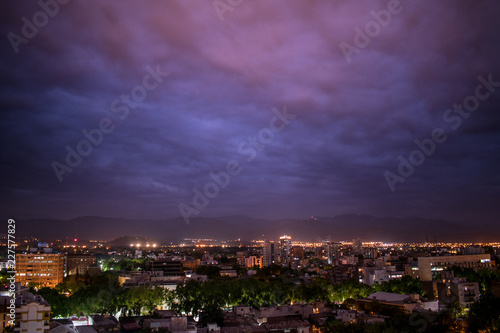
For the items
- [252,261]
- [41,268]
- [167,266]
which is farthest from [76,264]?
[252,261]

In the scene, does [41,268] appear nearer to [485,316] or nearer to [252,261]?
[252,261]

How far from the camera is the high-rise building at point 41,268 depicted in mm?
33075

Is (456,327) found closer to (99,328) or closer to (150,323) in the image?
(150,323)

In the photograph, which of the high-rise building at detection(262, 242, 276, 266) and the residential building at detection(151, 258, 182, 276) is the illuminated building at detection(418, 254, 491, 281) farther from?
the high-rise building at detection(262, 242, 276, 266)

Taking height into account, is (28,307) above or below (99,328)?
above

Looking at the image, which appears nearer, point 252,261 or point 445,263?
point 445,263

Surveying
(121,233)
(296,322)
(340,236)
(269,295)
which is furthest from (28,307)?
(340,236)

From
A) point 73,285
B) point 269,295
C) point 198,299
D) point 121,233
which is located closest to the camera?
point 198,299

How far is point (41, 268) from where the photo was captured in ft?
110

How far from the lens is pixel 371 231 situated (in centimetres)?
19412

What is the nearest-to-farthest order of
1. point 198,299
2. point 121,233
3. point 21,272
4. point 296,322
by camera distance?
point 296,322 < point 198,299 < point 21,272 < point 121,233

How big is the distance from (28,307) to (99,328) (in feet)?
8.17

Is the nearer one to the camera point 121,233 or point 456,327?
point 456,327

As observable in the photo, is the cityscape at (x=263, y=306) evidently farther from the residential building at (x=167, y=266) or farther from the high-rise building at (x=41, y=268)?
the residential building at (x=167, y=266)
